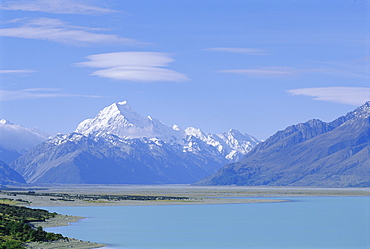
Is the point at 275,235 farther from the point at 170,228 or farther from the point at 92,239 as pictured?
the point at 92,239

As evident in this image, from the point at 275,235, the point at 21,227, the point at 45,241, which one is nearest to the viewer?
the point at 45,241

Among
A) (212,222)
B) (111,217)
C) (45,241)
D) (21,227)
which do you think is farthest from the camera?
(111,217)

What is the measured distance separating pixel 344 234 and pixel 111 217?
45211 mm

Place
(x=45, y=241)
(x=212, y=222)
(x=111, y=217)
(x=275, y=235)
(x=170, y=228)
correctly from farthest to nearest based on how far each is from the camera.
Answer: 1. (x=111, y=217)
2. (x=212, y=222)
3. (x=170, y=228)
4. (x=275, y=235)
5. (x=45, y=241)

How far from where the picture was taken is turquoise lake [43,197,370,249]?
3123 inches

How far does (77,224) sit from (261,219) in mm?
32737

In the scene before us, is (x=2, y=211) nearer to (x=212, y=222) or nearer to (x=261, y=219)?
(x=212, y=222)

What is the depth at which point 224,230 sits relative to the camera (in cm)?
9612

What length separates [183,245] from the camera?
76875mm

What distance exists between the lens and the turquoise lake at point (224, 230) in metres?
79.3

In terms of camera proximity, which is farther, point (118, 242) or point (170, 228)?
point (170, 228)

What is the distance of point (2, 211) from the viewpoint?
99875 mm

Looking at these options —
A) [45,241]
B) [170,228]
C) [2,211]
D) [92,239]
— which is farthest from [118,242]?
[2,211]

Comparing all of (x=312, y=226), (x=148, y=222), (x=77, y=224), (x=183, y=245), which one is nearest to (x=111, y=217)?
(x=148, y=222)
